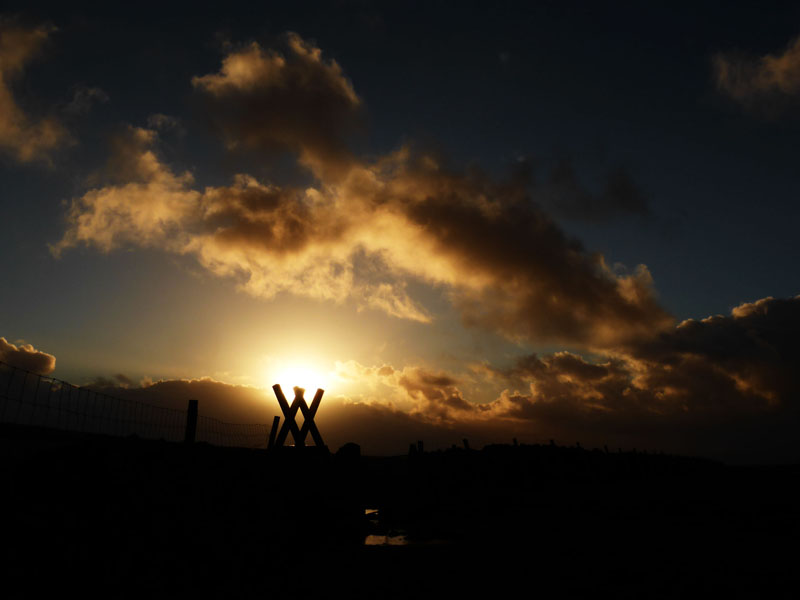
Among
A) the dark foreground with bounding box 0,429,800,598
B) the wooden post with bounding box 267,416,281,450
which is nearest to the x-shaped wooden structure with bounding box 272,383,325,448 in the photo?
the dark foreground with bounding box 0,429,800,598

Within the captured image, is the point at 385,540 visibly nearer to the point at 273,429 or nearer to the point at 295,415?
the point at 295,415

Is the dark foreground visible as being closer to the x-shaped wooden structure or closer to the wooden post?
the x-shaped wooden structure

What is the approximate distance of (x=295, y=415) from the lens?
15.8 meters

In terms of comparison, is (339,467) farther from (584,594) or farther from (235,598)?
(584,594)

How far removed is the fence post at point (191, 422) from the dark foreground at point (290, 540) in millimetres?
957

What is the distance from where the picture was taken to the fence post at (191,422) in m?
10.6

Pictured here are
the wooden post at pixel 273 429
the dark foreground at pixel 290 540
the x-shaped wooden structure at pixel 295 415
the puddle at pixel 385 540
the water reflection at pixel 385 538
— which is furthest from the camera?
the wooden post at pixel 273 429

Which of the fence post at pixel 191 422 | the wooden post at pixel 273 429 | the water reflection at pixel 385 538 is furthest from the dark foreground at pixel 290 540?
the wooden post at pixel 273 429

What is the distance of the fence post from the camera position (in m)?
10.6

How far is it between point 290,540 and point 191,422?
3748 millimetres

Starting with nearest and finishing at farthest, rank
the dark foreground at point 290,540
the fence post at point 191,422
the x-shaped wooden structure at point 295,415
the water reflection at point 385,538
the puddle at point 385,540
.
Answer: the dark foreground at point 290,540
the fence post at point 191,422
the water reflection at point 385,538
the puddle at point 385,540
the x-shaped wooden structure at point 295,415

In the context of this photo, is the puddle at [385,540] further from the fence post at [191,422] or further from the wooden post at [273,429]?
the wooden post at [273,429]

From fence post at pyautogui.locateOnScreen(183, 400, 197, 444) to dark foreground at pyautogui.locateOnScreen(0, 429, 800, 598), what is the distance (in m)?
0.96

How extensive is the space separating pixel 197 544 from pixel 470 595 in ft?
15.4
